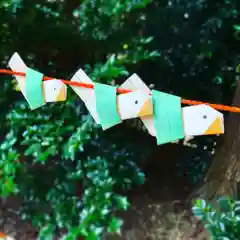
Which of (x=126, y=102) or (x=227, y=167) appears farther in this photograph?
(x=227, y=167)

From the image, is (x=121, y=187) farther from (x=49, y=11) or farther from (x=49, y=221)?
(x=49, y=11)

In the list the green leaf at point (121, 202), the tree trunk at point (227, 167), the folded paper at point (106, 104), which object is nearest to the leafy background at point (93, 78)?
the green leaf at point (121, 202)

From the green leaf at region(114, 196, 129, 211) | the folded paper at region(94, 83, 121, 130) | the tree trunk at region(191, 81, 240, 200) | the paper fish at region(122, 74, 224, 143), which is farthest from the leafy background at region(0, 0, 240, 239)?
the paper fish at region(122, 74, 224, 143)

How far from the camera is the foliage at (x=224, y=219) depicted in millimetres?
876

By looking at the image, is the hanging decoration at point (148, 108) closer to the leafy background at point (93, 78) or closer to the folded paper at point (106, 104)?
the folded paper at point (106, 104)

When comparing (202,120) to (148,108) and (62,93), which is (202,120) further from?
(62,93)

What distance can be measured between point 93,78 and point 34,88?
0.25m

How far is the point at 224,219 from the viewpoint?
890 mm

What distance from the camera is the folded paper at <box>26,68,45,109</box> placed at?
1007 millimetres

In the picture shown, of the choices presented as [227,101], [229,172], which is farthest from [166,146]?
[229,172]

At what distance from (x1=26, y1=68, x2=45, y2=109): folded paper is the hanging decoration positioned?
2cm

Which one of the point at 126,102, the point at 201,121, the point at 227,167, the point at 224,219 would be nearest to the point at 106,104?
the point at 126,102

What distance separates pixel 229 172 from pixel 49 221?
0.56 m

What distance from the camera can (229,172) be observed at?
128cm
